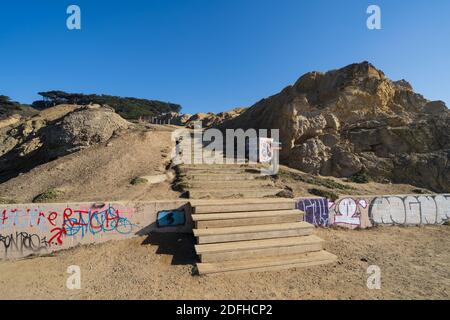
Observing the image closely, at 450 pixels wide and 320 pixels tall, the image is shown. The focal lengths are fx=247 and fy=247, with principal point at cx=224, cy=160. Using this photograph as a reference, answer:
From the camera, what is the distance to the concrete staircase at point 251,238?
6023 mm

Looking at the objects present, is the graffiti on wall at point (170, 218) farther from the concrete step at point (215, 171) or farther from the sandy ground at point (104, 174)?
the concrete step at point (215, 171)

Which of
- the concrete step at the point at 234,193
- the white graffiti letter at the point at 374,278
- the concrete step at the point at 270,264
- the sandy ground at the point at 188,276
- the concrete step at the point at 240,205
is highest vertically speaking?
the concrete step at the point at 234,193

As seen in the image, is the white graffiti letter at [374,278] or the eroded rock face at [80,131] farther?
the eroded rock face at [80,131]

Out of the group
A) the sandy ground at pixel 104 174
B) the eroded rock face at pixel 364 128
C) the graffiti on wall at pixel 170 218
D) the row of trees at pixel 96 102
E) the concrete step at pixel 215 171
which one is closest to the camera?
the graffiti on wall at pixel 170 218

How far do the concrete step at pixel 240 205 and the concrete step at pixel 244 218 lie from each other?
0.18m

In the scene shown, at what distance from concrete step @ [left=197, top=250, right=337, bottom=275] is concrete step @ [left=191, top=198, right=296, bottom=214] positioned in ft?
6.13

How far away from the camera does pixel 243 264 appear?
5.97m

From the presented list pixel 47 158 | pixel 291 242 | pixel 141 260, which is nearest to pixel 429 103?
pixel 291 242

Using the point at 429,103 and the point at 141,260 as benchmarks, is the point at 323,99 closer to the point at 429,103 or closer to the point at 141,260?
the point at 429,103

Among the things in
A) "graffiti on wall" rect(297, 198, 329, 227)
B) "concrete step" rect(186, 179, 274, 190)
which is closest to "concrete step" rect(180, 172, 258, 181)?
"concrete step" rect(186, 179, 274, 190)

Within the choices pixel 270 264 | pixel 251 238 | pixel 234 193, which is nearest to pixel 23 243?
pixel 251 238

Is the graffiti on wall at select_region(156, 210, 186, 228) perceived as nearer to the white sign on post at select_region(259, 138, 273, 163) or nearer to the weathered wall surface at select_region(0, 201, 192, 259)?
the weathered wall surface at select_region(0, 201, 192, 259)

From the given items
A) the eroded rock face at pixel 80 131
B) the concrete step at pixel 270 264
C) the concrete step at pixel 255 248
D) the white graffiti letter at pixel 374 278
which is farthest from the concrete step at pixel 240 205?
the eroded rock face at pixel 80 131

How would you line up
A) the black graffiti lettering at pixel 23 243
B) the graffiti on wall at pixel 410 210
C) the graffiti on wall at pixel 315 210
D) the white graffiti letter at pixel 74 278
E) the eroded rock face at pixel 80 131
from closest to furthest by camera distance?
the white graffiti letter at pixel 74 278
the black graffiti lettering at pixel 23 243
the graffiti on wall at pixel 315 210
the graffiti on wall at pixel 410 210
the eroded rock face at pixel 80 131
